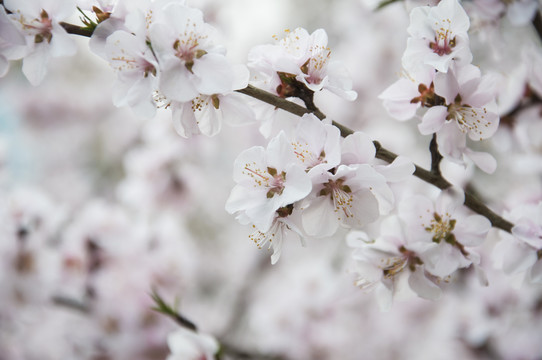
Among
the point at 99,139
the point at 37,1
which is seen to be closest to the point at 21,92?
the point at 99,139

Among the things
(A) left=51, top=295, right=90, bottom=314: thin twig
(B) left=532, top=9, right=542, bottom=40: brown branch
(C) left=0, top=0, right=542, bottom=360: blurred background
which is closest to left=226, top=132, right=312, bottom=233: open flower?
(C) left=0, top=0, right=542, bottom=360: blurred background

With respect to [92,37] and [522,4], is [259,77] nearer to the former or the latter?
[92,37]

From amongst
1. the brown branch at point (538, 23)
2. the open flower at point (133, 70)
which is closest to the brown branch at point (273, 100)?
the open flower at point (133, 70)

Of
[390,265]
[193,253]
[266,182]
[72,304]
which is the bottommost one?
[193,253]

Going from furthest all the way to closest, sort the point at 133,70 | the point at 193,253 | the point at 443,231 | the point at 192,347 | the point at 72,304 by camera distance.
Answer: the point at 193,253, the point at 72,304, the point at 192,347, the point at 443,231, the point at 133,70

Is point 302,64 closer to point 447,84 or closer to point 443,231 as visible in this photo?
point 447,84

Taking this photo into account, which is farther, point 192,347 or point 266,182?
point 192,347

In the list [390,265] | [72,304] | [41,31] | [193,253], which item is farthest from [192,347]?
[193,253]

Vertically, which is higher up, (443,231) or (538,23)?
(538,23)

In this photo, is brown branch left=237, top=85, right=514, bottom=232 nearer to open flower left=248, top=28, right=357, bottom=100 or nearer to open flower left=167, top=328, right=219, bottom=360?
open flower left=248, top=28, right=357, bottom=100
